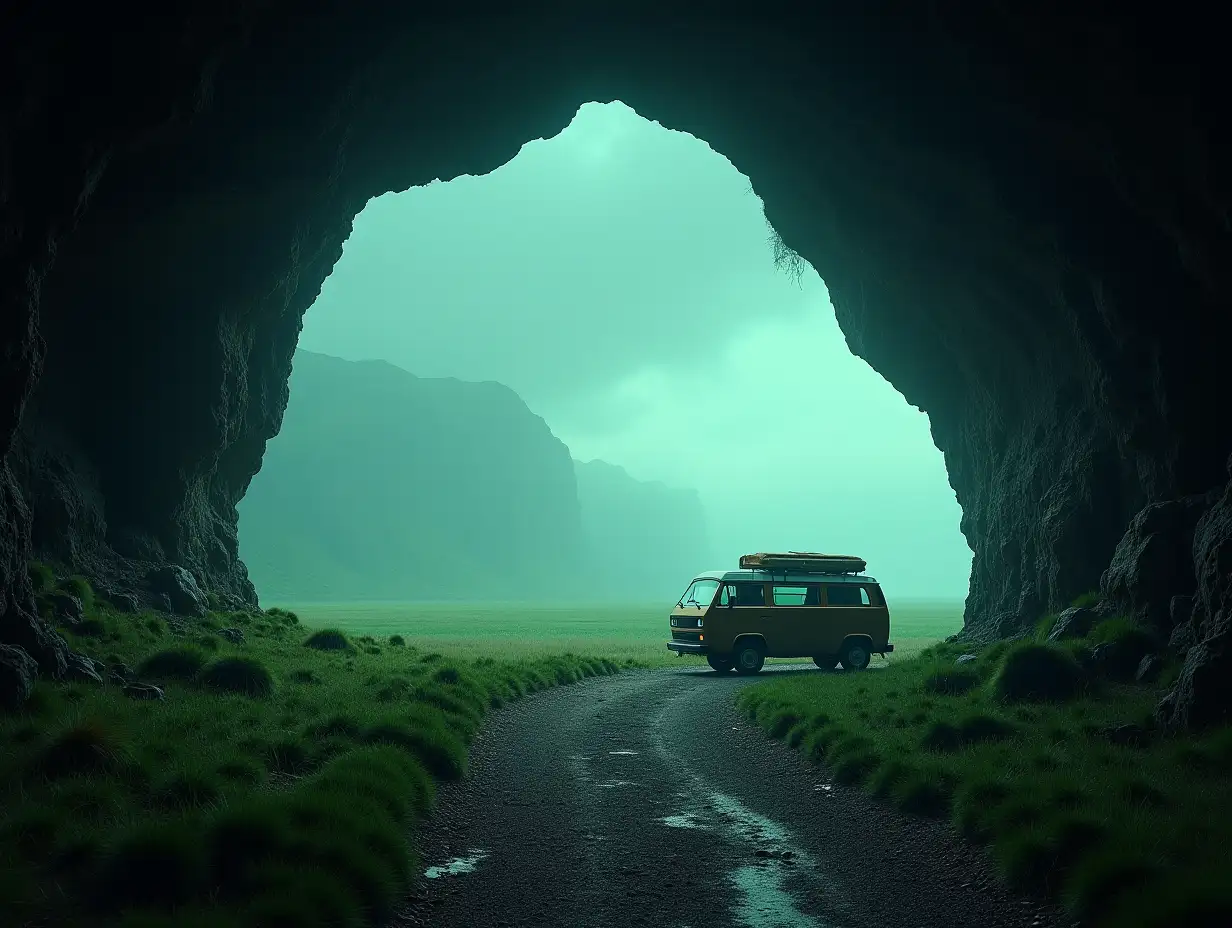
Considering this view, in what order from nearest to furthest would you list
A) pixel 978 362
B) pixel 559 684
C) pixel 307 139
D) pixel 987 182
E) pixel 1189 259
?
pixel 1189 259, pixel 987 182, pixel 307 139, pixel 559 684, pixel 978 362

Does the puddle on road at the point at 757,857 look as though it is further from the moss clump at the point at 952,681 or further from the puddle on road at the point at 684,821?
the moss clump at the point at 952,681

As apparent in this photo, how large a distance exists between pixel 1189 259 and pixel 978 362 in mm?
15577

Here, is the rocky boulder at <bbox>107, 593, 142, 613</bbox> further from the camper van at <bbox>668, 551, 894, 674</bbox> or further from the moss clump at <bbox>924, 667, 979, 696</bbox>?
the moss clump at <bbox>924, 667, 979, 696</bbox>

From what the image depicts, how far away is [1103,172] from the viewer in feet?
71.6

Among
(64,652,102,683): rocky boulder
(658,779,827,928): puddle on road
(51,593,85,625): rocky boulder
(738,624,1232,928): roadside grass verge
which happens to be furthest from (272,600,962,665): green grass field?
(658,779,827,928): puddle on road

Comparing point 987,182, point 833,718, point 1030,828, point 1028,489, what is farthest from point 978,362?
point 1030,828

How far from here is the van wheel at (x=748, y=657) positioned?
32.5 m

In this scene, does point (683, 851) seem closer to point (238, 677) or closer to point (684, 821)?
point (684, 821)

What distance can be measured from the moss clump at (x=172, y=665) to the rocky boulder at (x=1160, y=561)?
20.0 metres

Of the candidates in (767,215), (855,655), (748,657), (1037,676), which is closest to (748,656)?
(748,657)

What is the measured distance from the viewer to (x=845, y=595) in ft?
113

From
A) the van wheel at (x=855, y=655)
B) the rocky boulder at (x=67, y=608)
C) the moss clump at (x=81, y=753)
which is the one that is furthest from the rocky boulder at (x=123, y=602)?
the van wheel at (x=855, y=655)

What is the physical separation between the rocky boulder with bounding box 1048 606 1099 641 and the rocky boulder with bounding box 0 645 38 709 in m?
A: 21.3

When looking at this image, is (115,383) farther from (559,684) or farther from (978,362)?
(978,362)
